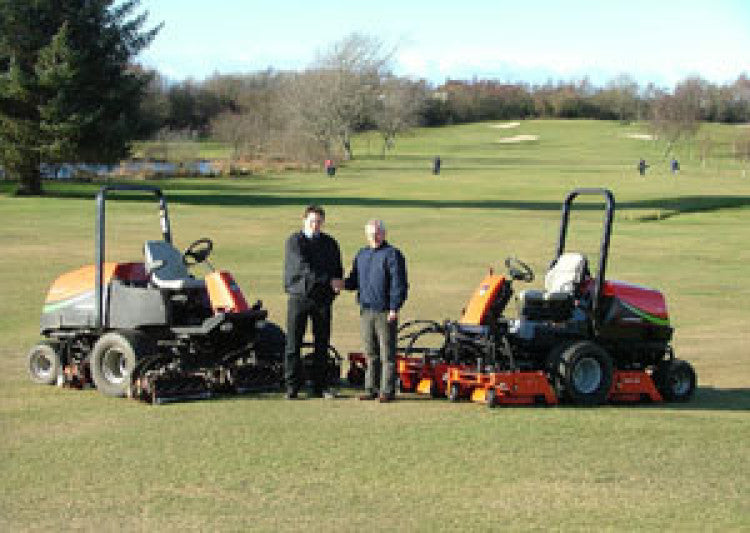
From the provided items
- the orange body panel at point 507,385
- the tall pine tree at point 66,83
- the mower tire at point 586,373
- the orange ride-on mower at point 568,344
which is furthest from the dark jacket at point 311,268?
the tall pine tree at point 66,83

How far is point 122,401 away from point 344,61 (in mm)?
103370

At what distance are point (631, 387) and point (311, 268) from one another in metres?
3.46

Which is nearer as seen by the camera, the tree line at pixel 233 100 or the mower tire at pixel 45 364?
the mower tire at pixel 45 364

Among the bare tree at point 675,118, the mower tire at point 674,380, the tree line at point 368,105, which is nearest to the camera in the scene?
the mower tire at point 674,380

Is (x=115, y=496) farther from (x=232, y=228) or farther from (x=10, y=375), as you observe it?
(x=232, y=228)

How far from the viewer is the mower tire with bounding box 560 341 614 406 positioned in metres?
12.1

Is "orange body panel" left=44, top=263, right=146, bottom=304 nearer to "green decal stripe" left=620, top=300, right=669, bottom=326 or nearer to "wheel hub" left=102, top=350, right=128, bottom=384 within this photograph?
"wheel hub" left=102, top=350, right=128, bottom=384

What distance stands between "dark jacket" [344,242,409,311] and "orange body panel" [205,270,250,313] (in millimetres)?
1222

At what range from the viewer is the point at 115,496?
337 inches

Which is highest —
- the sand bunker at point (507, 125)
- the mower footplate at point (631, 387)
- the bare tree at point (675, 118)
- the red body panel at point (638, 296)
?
the bare tree at point (675, 118)

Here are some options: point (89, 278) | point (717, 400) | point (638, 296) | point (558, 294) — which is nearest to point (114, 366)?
point (89, 278)

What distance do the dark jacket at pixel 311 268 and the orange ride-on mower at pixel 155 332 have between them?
0.48 m

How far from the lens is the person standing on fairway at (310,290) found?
485 inches

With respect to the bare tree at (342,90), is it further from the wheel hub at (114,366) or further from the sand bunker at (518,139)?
the wheel hub at (114,366)
